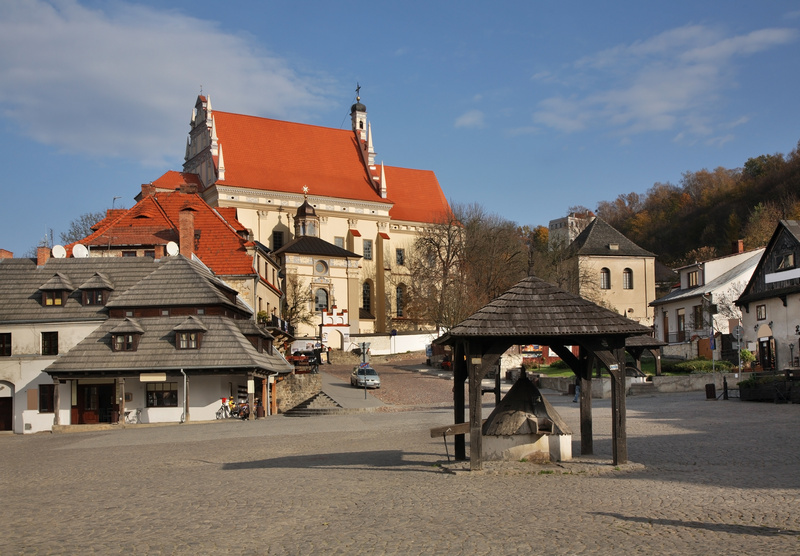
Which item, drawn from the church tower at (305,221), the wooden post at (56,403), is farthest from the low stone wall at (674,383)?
the church tower at (305,221)

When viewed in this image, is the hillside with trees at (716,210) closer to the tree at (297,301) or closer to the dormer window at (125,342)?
the tree at (297,301)

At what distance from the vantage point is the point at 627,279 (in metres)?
78.9

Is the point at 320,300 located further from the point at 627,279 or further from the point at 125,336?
the point at 125,336

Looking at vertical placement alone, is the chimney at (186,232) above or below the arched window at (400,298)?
above

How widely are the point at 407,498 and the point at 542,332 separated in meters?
4.02

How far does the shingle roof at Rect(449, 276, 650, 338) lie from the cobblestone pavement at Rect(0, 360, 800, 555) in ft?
7.93

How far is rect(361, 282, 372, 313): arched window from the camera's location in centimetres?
8419

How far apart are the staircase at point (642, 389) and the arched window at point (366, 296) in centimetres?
4983

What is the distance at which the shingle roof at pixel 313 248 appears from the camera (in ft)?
248

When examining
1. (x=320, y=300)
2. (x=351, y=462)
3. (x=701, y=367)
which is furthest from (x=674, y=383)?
(x=320, y=300)

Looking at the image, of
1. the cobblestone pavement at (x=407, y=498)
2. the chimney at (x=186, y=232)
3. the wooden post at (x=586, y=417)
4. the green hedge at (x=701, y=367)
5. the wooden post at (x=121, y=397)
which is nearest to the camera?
the cobblestone pavement at (x=407, y=498)

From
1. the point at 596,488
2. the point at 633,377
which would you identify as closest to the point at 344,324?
the point at 633,377

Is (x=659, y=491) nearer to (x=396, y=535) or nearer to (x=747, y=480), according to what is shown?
(x=747, y=480)

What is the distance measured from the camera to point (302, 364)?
5566 centimetres
